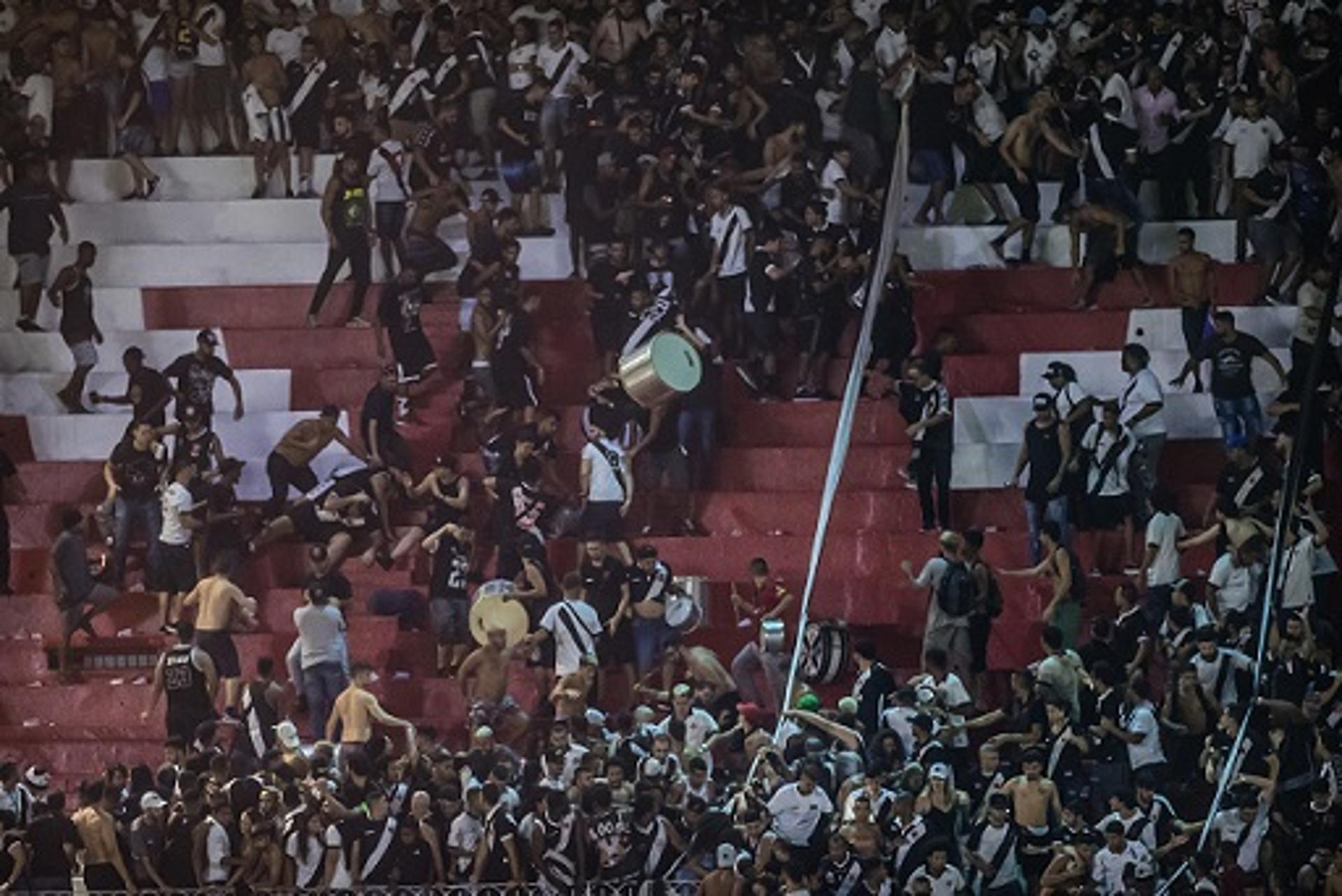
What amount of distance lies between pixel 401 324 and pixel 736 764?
2.65 metres

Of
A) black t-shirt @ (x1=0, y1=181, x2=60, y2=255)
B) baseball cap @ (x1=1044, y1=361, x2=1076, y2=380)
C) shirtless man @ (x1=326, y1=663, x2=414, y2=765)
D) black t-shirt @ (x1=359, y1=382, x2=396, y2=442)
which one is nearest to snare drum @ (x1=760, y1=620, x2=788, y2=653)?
shirtless man @ (x1=326, y1=663, x2=414, y2=765)

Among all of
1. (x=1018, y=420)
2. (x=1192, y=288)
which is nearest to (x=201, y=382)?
(x=1018, y=420)

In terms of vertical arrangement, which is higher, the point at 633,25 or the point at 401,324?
the point at 633,25

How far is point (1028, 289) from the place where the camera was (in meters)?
18.5

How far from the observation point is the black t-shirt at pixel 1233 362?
18.0 meters

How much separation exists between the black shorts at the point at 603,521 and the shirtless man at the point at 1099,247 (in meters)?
2.38

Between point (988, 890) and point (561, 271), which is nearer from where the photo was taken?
point (988, 890)

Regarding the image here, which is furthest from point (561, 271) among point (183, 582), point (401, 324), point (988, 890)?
point (988, 890)

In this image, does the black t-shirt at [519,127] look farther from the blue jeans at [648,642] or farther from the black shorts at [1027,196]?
the blue jeans at [648,642]

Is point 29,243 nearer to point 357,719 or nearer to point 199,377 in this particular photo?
point 199,377

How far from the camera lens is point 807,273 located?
18312 mm

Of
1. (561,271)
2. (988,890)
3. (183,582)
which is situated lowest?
(988,890)

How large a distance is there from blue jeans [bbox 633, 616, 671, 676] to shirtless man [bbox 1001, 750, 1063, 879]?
5.42 ft

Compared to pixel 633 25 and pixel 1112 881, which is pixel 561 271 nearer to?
pixel 633 25
